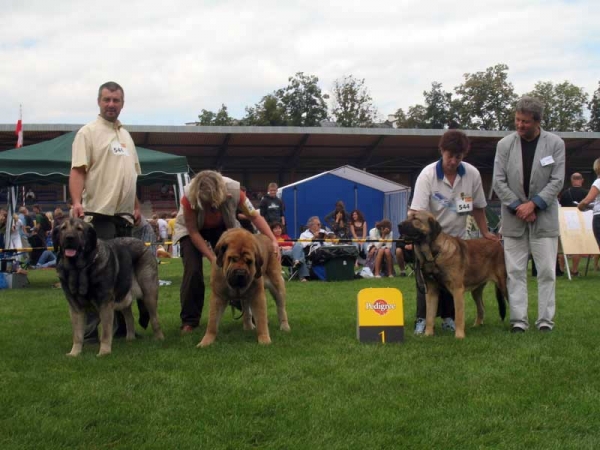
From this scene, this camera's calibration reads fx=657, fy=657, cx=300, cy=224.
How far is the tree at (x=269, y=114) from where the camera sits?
190 ft

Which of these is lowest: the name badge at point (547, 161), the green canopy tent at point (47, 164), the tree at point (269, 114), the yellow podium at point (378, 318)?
the yellow podium at point (378, 318)

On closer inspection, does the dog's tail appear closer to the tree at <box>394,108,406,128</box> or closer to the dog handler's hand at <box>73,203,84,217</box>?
the dog handler's hand at <box>73,203,84,217</box>

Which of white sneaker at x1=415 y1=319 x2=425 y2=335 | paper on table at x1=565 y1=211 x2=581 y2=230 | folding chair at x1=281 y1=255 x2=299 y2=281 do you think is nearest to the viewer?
white sneaker at x1=415 y1=319 x2=425 y2=335

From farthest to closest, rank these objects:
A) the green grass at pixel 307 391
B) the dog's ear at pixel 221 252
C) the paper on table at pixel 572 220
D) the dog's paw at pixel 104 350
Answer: the paper on table at pixel 572 220 < the dog's ear at pixel 221 252 < the dog's paw at pixel 104 350 < the green grass at pixel 307 391

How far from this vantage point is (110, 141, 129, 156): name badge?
594 centimetres

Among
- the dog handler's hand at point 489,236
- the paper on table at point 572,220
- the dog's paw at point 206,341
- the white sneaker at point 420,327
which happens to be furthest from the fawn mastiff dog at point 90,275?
the paper on table at point 572,220

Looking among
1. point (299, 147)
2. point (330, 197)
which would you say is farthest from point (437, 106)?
point (330, 197)

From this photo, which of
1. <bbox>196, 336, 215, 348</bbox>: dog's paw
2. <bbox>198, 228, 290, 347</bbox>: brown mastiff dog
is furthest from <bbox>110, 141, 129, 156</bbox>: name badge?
<bbox>196, 336, 215, 348</bbox>: dog's paw

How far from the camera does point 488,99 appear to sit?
59469 mm

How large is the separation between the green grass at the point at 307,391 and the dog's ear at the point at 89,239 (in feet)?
2.86

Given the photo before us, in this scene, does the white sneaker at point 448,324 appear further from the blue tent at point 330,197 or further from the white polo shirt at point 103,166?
the blue tent at point 330,197

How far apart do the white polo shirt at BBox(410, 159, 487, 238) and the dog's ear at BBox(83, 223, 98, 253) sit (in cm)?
294

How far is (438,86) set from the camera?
2463 inches

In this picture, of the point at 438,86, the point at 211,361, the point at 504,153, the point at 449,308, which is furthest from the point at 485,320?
the point at 438,86
